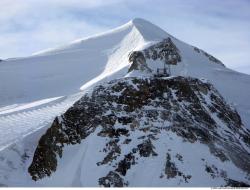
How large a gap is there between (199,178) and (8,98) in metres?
27.2

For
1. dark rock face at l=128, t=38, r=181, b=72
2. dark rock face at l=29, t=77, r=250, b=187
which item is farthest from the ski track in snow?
dark rock face at l=128, t=38, r=181, b=72

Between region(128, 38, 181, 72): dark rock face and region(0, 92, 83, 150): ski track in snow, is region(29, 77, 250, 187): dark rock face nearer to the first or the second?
region(0, 92, 83, 150): ski track in snow

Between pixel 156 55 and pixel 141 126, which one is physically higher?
pixel 156 55

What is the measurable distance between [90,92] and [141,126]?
6.22 m

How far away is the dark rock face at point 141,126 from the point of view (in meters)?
40.3

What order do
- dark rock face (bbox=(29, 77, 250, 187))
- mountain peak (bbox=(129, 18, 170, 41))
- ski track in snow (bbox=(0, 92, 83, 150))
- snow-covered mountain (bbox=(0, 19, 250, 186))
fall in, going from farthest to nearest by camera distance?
mountain peak (bbox=(129, 18, 170, 41)), ski track in snow (bbox=(0, 92, 83, 150)), dark rock face (bbox=(29, 77, 250, 187)), snow-covered mountain (bbox=(0, 19, 250, 186))

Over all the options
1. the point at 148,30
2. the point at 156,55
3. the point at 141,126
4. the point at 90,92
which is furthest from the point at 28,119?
the point at 148,30

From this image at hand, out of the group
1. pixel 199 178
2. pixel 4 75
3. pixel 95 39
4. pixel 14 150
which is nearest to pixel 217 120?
pixel 199 178

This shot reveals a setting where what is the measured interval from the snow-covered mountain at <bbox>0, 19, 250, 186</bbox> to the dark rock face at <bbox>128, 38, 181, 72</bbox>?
0.14 m

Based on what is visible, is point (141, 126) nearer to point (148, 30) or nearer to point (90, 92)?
point (90, 92)

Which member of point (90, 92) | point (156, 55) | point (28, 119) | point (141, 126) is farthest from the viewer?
point (156, 55)

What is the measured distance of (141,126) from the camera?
142 ft

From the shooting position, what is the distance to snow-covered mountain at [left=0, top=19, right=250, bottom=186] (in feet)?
130

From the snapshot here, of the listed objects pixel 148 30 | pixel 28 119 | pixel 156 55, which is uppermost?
pixel 148 30
